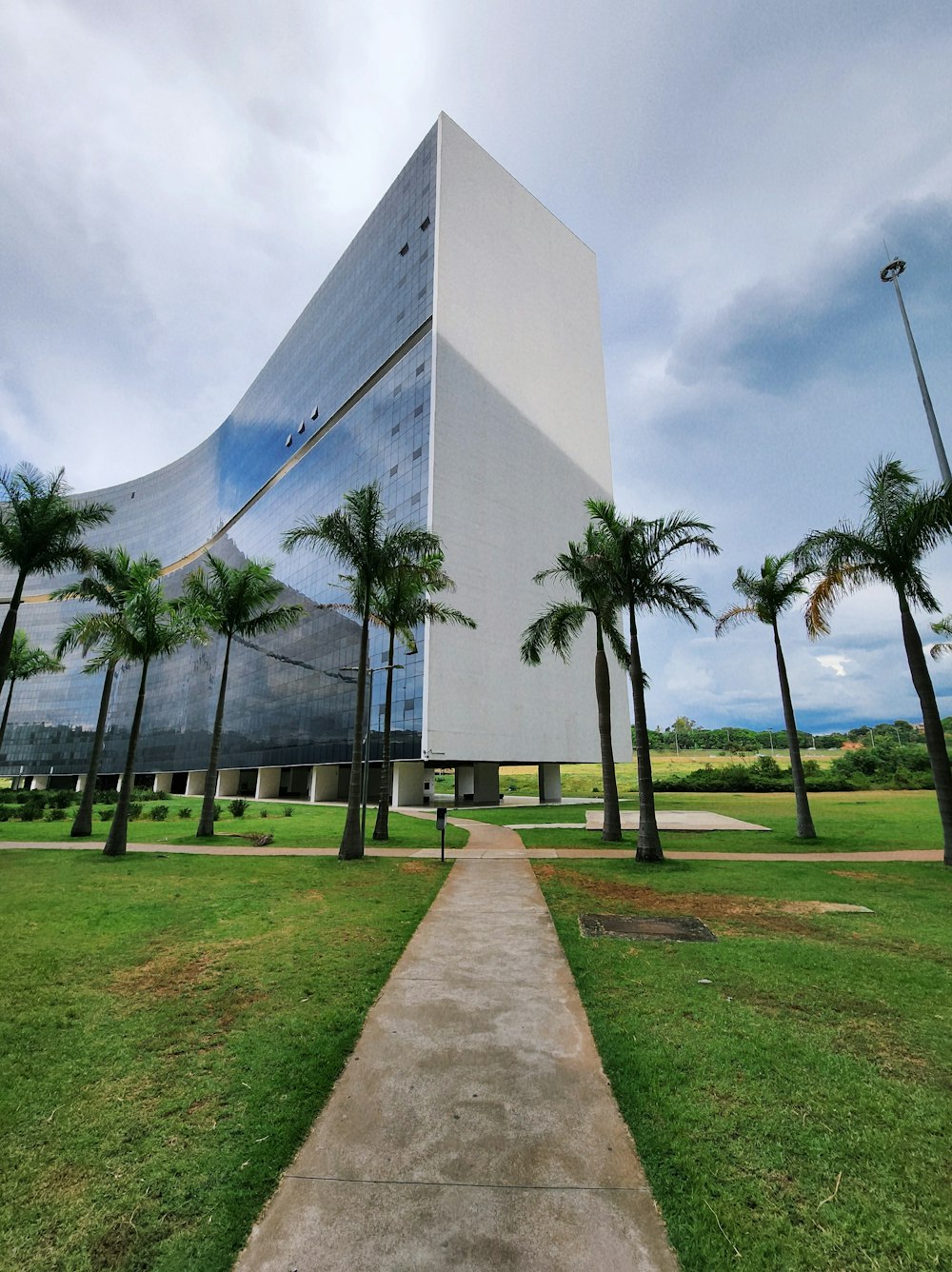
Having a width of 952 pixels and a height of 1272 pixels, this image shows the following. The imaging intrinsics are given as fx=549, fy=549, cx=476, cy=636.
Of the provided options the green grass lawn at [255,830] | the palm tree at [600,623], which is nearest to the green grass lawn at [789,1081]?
the palm tree at [600,623]

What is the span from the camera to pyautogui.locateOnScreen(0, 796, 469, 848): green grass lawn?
21.7 metres

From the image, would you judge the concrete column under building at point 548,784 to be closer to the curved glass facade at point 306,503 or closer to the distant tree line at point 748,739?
the curved glass facade at point 306,503

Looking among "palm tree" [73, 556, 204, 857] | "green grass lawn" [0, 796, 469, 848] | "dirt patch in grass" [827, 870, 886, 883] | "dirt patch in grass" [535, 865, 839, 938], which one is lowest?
"dirt patch in grass" [535, 865, 839, 938]

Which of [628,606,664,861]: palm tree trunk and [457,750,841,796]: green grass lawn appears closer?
[628,606,664,861]: palm tree trunk

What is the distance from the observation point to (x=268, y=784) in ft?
197

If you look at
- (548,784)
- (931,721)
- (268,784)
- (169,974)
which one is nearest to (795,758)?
(931,721)

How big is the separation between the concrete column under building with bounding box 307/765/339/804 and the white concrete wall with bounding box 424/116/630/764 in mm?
18343

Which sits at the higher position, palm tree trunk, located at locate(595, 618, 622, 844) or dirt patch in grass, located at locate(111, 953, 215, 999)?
palm tree trunk, located at locate(595, 618, 622, 844)

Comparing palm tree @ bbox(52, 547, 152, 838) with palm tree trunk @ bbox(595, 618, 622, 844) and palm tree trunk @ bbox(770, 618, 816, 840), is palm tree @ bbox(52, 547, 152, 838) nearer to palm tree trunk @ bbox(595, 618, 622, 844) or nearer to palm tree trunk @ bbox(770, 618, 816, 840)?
palm tree trunk @ bbox(595, 618, 622, 844)

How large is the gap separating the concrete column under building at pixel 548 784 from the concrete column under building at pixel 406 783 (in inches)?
485

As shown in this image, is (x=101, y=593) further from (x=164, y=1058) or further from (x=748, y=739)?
(x=748, y=739)

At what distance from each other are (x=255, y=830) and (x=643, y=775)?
18109 mm

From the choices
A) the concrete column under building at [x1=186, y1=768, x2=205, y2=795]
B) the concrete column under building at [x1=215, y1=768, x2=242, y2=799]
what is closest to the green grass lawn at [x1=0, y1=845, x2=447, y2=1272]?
the concrete column under building at [x1=215, y1=768, x2=242, y2=799]

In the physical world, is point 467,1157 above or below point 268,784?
below
